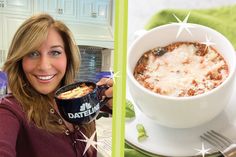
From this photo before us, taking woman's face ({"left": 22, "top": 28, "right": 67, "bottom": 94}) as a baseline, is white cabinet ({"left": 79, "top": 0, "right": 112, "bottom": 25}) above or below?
above

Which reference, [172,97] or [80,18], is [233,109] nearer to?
[172,97]

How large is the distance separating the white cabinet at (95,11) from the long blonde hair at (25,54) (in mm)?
58

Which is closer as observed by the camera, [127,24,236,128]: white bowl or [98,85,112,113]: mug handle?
[127,24,236,128]: white bowl

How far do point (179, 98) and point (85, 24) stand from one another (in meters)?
0.29

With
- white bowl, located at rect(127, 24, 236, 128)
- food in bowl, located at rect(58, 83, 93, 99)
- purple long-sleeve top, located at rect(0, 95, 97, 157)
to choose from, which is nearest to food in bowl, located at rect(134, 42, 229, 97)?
white bowl, located at rect(127, 24, 236, 128)

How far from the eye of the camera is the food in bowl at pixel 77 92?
34.3 inches

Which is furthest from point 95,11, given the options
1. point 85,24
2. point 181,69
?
point 181,69

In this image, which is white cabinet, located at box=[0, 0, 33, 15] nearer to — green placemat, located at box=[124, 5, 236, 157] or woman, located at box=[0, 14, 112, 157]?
woman, located at box=[0, 14, 112, 157]

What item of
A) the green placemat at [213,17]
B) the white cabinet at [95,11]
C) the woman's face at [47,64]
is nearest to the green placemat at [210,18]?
the green placemat at [213,17]

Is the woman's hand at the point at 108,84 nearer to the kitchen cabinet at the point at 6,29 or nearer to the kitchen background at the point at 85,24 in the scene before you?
the kitchen background at the point at 85,24

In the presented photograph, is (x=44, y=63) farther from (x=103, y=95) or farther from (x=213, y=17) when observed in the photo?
(x=213, y=17)

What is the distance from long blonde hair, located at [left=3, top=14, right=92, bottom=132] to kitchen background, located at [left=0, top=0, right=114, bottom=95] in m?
0.02

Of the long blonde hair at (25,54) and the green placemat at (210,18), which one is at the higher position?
the green placemat at (210,18)

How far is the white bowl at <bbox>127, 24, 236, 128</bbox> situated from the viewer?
2.56 ft
